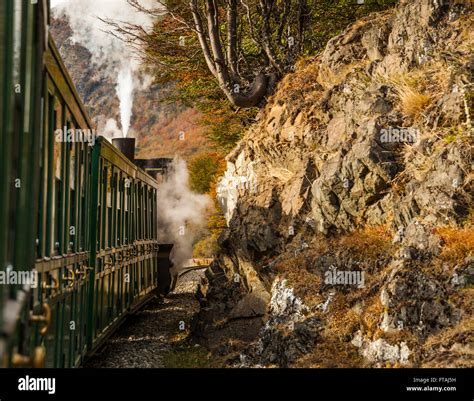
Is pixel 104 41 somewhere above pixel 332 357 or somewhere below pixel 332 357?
above

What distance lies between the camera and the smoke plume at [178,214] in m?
22.1

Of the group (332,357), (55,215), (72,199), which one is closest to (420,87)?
(332,357)

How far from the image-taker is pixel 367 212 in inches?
328

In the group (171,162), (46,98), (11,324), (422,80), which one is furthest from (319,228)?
(171,162)

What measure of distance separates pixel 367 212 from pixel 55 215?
4.53 meters

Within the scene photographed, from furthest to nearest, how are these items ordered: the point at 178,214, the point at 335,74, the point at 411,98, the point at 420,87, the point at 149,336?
the point at 178,214
the point at 149,336
the point at 335,74
the point at 420,87
the point at 411,98

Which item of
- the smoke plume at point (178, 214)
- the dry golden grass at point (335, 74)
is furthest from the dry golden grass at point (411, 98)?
the smoke plume at point (178, 214)

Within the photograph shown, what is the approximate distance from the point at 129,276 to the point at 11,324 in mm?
10589

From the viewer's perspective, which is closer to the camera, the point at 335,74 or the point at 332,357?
the point at 332,357

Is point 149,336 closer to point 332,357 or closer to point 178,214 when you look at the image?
point 332,357

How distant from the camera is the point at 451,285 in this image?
250 inches
